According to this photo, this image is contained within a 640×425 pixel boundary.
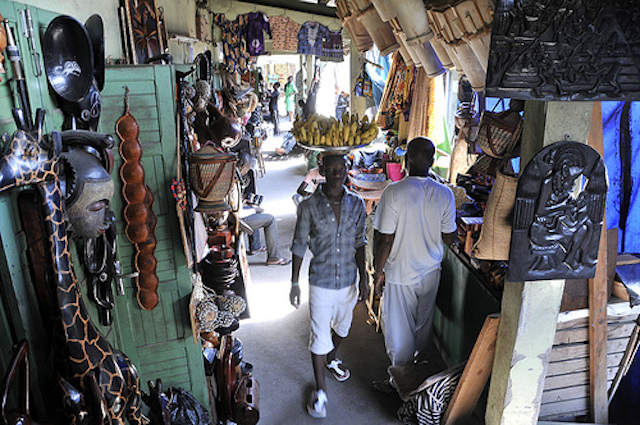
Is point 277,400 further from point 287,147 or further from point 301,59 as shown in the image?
point 301,59

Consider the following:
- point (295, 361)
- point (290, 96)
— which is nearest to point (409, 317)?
point (295, 361)

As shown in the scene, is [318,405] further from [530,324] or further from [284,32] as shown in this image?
[284,32]

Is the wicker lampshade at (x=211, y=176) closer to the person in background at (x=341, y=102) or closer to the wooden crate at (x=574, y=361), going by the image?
the wooden crate at (x=574, y=361)

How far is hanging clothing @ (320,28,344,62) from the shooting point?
827 cm

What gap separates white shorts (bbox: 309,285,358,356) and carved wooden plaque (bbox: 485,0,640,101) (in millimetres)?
1731

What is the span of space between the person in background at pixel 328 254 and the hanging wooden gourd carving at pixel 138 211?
99 centimetres

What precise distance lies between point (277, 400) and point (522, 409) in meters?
1.66

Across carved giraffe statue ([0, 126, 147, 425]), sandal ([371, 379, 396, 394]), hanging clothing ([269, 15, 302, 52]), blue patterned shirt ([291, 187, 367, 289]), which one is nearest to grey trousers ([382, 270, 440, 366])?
sandal ([371, 379, 396, 394])

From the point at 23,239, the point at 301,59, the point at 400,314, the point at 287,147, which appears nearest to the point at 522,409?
the point at 400,314

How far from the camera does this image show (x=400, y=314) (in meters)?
3.37

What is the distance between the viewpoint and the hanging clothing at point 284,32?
7594mm

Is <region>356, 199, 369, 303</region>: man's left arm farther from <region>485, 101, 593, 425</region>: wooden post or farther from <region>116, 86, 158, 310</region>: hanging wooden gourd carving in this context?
<region>116, 86, 158, 310</region>: hanging wooden gourd carving

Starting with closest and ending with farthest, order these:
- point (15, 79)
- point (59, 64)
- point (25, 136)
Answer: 1. point (25, 136)
2. point (15, 79)
3. point (59, 64)

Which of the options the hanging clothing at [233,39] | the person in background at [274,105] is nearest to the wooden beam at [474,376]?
the hanging clothing at [233,39]
